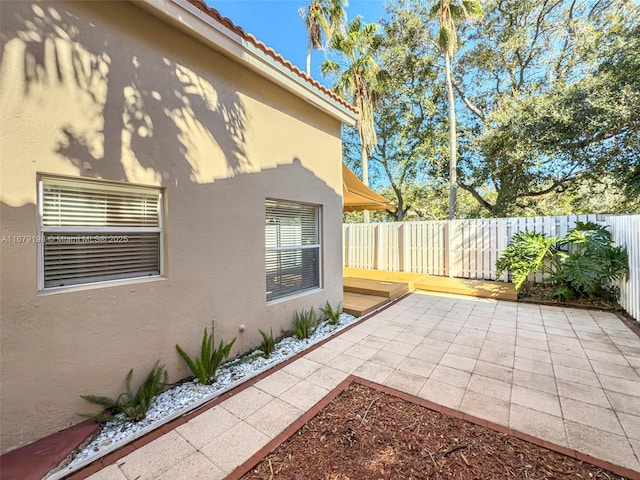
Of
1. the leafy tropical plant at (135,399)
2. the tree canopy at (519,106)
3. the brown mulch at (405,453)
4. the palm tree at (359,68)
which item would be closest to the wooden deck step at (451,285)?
the brown mulch at (405,453)

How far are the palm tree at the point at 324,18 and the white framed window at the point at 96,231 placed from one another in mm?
15639

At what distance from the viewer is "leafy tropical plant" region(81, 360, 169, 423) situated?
313 centimetres

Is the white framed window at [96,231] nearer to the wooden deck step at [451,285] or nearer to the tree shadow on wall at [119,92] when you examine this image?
the tree shadow on wall at [119,92]

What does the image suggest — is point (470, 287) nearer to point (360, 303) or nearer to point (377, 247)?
point (360, 303)

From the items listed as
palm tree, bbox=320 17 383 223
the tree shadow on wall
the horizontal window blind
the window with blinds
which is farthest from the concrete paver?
palm tree, bbox=320 17 383 223

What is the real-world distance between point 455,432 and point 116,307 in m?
4.29

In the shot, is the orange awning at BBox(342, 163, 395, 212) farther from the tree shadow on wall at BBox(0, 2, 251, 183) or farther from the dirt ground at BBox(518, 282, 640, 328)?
the dirt ground at BBox(518, 282, 640, 328)

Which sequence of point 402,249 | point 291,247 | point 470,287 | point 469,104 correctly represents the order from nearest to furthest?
point 291,247, point 470,287, point 402,249, point 469,104

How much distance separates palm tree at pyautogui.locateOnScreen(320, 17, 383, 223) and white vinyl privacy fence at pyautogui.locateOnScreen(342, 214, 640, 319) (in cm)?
589

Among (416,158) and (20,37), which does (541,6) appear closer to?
(416,158)

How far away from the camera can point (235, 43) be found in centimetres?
435

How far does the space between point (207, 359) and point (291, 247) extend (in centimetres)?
276

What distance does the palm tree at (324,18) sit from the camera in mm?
14461

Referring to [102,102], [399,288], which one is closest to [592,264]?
[399,288]
